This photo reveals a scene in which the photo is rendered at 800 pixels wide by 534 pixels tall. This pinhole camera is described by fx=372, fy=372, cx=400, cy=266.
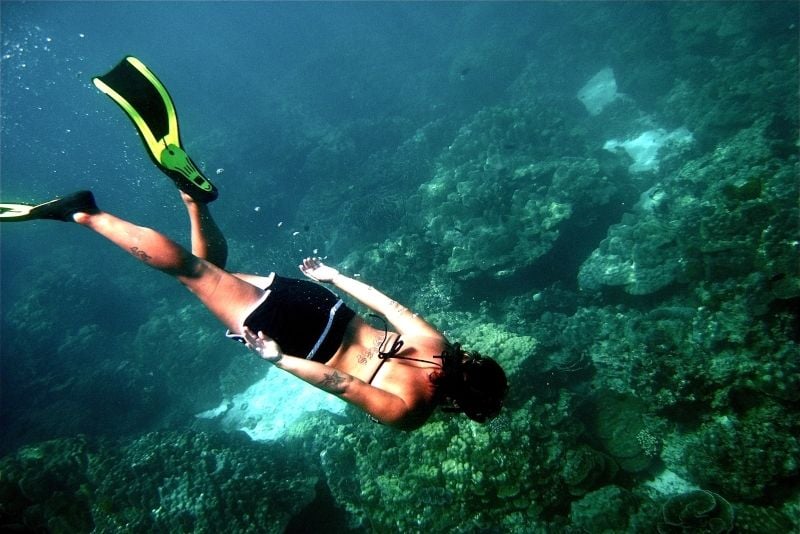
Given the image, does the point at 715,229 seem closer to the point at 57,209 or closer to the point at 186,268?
the point at 186,268

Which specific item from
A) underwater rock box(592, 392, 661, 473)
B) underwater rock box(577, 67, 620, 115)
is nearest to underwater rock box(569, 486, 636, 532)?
underwater rock box(592, 392, 661, 473)

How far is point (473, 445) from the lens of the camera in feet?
17.3

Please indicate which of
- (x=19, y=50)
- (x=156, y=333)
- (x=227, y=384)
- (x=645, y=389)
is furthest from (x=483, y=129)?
(x=19, y=50)

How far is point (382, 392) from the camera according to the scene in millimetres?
2281

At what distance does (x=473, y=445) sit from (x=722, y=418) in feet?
11.0

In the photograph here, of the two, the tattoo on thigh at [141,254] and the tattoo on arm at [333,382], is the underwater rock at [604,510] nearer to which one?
the tattoo on arm at [333,382]

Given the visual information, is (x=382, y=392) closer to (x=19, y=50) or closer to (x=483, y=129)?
(x=483, y=129)

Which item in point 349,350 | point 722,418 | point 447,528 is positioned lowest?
point 722,418

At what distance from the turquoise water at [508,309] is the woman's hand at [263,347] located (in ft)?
13.1

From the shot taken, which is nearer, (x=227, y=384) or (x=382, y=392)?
(x=382, y=392)

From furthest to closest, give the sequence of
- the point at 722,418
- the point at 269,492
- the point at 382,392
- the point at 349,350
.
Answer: the point at 269,492 → the point at 722,418 → the point at 349,350 → the point at 382,392

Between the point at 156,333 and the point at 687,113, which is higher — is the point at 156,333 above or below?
above

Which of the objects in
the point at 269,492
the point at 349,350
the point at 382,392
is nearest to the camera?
the point at 382,392

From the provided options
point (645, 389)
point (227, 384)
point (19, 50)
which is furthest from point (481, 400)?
point (19, 50)
